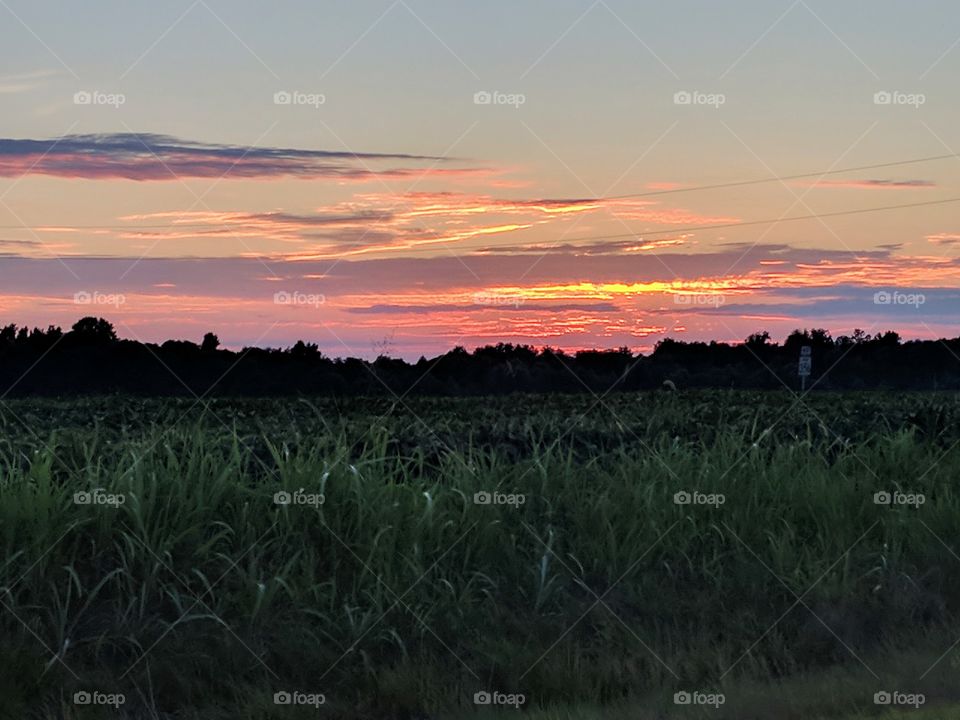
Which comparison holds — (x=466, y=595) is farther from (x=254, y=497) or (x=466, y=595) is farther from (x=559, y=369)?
(x=559, y=369)

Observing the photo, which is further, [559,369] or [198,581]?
[559,369]

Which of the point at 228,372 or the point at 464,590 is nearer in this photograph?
the point at 464,590

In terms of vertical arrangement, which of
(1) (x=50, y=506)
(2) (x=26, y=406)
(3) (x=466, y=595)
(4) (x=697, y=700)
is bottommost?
(4) (x=697, y=700)

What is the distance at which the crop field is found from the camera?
720cm

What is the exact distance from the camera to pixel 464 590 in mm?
8305

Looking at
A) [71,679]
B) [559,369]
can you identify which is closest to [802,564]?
[71,679]

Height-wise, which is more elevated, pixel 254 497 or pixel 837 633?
Result: pixel 254 497

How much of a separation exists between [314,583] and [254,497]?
3.59 ft

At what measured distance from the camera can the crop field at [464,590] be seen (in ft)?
23.6

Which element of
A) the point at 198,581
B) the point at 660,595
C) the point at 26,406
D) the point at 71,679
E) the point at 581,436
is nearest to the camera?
the point at 71,679

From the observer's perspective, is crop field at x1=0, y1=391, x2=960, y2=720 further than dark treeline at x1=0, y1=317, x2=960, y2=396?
No

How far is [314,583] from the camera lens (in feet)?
27.1

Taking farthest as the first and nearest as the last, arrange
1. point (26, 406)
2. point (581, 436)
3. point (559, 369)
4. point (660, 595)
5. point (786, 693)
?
point (559, 369) → point (26, 406) → point (581, 436) → point (660, 595) → point (786, 693)

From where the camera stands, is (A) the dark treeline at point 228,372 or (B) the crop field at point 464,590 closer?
(B) the crop field at point 464,590
